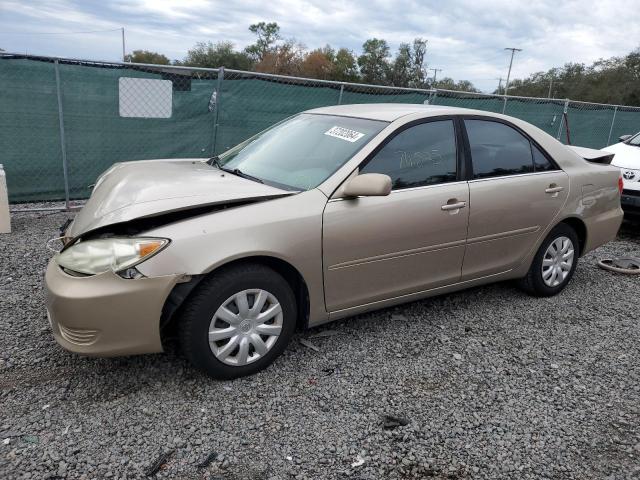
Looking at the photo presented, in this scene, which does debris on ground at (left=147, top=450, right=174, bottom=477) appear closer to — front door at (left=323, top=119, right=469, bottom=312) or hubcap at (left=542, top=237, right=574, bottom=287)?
front door at (left=323, top=119, right=469, bottom=312)

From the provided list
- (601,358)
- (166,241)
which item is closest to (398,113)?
(166,241)

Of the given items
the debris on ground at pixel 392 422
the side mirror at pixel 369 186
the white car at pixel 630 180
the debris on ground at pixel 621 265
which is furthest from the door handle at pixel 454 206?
the white car at pixel 630 180

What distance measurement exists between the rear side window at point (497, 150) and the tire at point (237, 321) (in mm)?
1844

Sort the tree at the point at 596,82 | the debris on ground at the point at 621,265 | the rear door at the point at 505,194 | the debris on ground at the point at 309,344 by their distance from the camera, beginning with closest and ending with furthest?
the debris on ground at the point at 309,344 < the rear door at the point at 505,194 < the debris on ground at the point at 621,265 < the tree at the point at 596,82

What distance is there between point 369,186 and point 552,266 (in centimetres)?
236

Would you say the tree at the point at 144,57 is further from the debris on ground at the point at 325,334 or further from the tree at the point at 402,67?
the debris on ground at the point at 325,334

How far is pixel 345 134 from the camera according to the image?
3.58 m

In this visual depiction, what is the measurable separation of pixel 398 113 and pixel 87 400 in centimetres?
272

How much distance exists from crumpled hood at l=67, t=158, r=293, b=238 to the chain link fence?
340cm

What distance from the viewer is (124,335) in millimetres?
2697

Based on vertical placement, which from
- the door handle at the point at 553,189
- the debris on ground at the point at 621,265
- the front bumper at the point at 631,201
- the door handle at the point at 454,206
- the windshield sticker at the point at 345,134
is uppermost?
the windshield sticker at the point at 345,134

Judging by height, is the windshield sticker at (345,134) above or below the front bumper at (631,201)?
above

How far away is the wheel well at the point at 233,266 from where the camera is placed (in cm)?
274

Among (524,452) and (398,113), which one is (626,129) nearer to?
(398,113)
